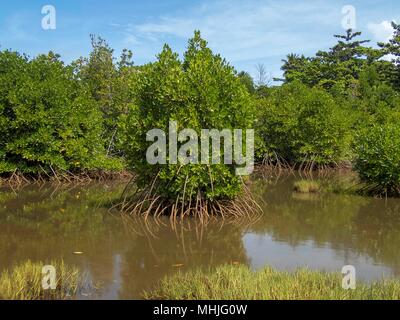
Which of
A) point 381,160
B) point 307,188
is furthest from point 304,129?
point 381,160

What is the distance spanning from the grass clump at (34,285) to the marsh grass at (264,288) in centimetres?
90

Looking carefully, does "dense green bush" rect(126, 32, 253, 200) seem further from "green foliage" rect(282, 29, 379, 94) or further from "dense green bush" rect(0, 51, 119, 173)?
"green foliage" rect(282, 29, 379, 94)

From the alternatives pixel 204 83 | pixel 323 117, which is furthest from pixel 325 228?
pixel 323 117

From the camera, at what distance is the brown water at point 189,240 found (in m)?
7.07

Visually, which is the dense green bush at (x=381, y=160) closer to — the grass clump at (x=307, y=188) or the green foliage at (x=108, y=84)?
the grass clump at (x=307, y=188)

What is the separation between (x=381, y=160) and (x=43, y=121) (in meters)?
9.93

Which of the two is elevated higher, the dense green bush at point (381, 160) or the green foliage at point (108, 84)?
the green foliage at point (108, 84)

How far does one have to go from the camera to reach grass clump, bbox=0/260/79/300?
17.2 feet

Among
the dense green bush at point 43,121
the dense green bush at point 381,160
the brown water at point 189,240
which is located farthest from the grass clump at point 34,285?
the dense green bush at point 43,121

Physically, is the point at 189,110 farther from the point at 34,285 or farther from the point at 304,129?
the point at 304,129

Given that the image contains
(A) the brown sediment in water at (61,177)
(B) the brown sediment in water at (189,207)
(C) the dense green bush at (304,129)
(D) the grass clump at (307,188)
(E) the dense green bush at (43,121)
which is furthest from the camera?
(C) the dense green bush at (304,129)

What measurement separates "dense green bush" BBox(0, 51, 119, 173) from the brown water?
3.52 m

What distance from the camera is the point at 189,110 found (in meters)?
10.0
